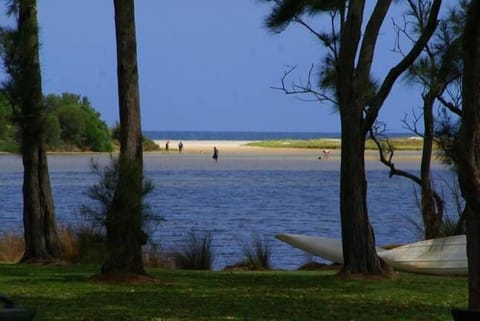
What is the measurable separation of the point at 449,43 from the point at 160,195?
81.9 ft

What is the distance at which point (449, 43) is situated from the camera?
17891 mm

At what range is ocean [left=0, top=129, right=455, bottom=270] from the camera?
23.1m

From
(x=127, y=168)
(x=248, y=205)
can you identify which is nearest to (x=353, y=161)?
(x=127, y=168)

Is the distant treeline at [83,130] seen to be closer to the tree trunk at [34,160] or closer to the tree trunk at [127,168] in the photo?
the tree trunk at [34,160]

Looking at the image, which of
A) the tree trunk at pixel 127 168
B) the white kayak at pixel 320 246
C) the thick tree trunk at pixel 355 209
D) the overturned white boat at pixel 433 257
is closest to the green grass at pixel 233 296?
the thick tree trunk at pixel 355 209

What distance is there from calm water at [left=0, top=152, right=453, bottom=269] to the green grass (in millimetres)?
1817

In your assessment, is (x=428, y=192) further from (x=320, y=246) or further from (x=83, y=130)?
(x=83, y=130)

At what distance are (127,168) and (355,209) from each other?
10.1 feet

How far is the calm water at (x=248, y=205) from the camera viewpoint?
24.5 m

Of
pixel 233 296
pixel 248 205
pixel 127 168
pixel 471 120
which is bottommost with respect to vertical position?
pixel 248 205

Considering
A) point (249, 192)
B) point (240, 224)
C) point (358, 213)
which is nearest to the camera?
point (358, 213)

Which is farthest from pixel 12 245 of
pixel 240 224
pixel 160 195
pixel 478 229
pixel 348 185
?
pixel 160 195

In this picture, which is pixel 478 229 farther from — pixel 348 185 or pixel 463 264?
pixel 463 264

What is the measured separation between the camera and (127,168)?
1267 centimetres
